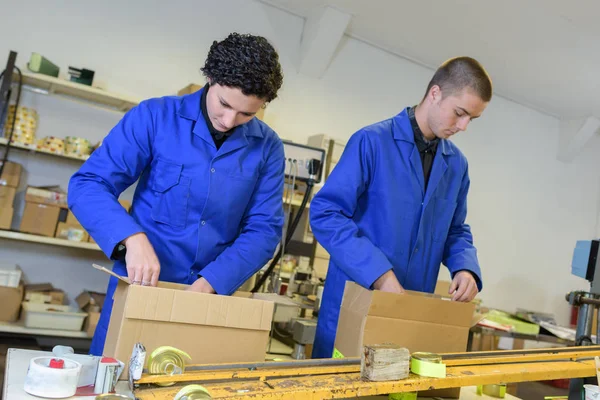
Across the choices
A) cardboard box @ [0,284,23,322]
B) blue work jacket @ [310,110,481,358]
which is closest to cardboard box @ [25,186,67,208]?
cardboard box @ [0,284,23,322]

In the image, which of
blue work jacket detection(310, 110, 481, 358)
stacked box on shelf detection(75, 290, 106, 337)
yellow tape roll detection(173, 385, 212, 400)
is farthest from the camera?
stacked box on shelf detection(75, 290, 106, 337)

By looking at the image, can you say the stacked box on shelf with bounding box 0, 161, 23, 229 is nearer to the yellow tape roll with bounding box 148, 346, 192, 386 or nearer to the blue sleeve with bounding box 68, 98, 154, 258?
the blue sleeve with bounding box 68, 98, 154, 258

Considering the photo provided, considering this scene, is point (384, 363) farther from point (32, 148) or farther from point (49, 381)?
point (32, 148)

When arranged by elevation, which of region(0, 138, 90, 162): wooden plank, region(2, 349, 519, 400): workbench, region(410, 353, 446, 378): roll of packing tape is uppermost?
region(0, 138, 90, 162): wooden plank

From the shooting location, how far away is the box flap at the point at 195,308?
97 cm

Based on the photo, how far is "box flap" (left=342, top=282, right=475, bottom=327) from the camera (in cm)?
126

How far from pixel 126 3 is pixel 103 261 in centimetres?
185

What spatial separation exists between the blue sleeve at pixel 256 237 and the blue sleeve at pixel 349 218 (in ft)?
0.42

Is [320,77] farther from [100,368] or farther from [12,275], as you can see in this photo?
[100,368]

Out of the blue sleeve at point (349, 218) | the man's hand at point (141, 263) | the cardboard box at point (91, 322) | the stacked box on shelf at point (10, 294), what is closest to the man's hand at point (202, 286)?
the man's hand at point (141, 263)

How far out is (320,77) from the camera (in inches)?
181

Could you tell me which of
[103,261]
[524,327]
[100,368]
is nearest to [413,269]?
[100,368]

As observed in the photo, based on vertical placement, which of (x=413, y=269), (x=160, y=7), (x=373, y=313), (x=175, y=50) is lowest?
(x=373, y=313)

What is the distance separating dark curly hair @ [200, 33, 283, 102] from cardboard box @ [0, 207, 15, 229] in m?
2.41
